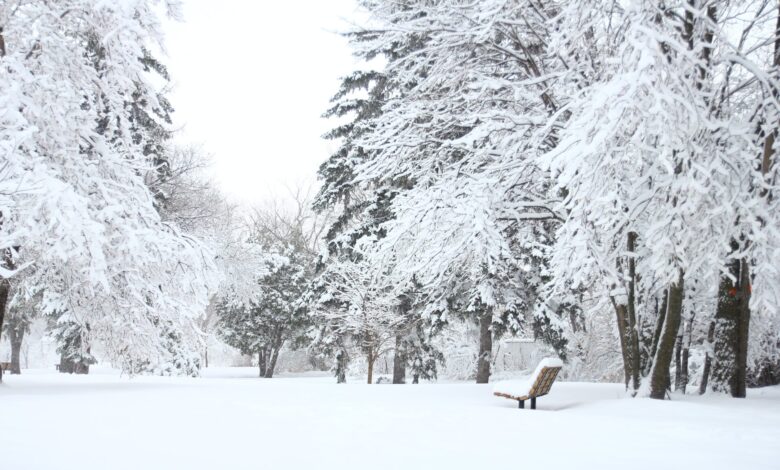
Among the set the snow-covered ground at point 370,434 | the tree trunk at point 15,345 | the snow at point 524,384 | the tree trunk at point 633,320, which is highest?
the tree trunk at point 633,320

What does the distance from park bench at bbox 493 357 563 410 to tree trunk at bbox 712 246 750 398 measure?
2.95 m

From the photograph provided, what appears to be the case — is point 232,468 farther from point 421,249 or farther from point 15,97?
point 15,97

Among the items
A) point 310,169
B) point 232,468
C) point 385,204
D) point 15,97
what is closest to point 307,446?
point 232,468

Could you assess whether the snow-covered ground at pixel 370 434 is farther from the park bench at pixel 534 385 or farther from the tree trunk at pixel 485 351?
the tree trunk at pixel 485 351

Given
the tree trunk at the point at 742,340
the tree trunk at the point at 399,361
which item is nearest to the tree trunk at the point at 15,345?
the tree trunk at the point at 399,361

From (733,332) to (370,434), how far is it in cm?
630

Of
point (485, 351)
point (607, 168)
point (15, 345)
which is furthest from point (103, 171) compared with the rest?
point (15, 345)

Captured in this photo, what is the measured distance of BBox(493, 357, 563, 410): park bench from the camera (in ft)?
25.3

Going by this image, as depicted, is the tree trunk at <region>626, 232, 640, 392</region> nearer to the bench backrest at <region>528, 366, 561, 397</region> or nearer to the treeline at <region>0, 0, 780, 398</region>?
the treeline at <region>0, 0, 780, 398</region>

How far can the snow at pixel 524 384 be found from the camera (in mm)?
7707

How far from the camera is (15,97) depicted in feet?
28.0

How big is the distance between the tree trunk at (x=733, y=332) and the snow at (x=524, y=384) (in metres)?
2.89

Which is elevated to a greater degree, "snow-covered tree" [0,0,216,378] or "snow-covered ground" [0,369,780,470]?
"snow-covered tree" [0,0,216,378]

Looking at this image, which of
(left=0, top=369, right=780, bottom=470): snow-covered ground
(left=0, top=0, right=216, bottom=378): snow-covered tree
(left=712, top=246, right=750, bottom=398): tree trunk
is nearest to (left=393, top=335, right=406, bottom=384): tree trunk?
(left=0, top=0, right=216, bottom=378): snow-covered tree
